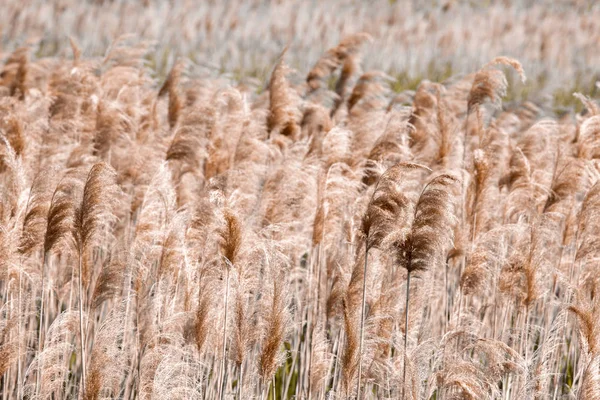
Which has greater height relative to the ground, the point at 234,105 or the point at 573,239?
the point at 234,105

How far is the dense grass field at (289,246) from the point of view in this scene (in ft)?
16.0

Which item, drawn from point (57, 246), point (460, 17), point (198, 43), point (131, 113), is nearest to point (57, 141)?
point (131, 113)

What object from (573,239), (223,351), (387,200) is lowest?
(223,351)

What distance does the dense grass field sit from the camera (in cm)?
487

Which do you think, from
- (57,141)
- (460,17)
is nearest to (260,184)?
(57,141)

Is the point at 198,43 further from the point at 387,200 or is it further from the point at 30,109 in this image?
the point at 387,200

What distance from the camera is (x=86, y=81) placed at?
29.9 feet

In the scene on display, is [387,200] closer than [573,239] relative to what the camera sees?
Yes

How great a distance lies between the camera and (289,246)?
6.70m

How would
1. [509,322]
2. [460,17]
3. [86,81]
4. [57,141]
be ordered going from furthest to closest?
1. [460,17]
2. [86,81]
3. [57,141]
4. [509,322]

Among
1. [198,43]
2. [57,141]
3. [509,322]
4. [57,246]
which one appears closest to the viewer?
[57,246]

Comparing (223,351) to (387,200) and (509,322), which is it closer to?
(387,200)

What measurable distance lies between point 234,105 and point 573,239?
3.54m

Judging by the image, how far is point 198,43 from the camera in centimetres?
1850
